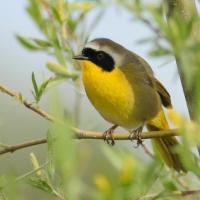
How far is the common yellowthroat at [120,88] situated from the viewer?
1.72 metres

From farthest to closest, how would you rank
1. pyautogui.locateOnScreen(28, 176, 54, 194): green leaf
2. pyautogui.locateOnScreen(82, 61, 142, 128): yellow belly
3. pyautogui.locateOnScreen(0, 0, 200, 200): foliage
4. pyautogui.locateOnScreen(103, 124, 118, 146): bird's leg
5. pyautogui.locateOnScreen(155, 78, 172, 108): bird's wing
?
Result: 1. pyautogui.locateOnScreen(82, 61, 142, 128): yellow belly
2. pyautogui.locateOnScreen(155, 78, 172, 108): bird's wing
3. pyautogui.locateOnScreen(103, 124, 118, 146): bird's leg
4. pyautogui.locateOnScreen(28, 176, 54, 194): green leaf
5. pyautogui.locateOnScreen(0, 0, 200, 200): foliage

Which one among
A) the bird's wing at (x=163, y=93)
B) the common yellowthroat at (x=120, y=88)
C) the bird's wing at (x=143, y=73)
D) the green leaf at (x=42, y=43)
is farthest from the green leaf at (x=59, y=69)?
the bird's wing at (x=143, y=73)

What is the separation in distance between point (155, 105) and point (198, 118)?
149 cm

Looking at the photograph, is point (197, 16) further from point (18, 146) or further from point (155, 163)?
point (18, 146)

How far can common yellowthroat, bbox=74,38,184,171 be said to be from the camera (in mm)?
1722

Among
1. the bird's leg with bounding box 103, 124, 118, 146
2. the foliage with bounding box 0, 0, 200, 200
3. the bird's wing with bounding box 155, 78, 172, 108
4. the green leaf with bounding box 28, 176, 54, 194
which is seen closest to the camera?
the foliage with bounding box 0, 0, 200, 200

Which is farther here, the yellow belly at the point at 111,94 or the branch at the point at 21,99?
the yellow belly at the point at 111,94

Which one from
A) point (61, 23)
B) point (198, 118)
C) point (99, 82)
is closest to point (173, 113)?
point (198, 118)

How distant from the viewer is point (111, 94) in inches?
67.8

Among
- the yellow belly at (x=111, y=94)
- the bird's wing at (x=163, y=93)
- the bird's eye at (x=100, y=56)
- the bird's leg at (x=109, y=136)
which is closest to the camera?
the bird's leg at (x=109, y=136)

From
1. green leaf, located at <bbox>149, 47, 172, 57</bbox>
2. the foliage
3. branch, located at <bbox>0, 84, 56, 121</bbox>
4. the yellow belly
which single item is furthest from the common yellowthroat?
green leaf, located at <bbox>149, 47, 172, 57</bbox>

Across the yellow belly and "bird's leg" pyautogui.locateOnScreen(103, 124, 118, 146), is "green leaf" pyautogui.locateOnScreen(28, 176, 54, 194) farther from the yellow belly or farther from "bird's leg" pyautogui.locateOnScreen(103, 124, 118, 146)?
the yellow belly

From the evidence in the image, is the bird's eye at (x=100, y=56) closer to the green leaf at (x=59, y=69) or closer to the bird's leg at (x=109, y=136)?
the bird's leg at (x=109, y=136)

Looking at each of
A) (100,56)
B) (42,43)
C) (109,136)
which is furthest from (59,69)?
(100,56)
